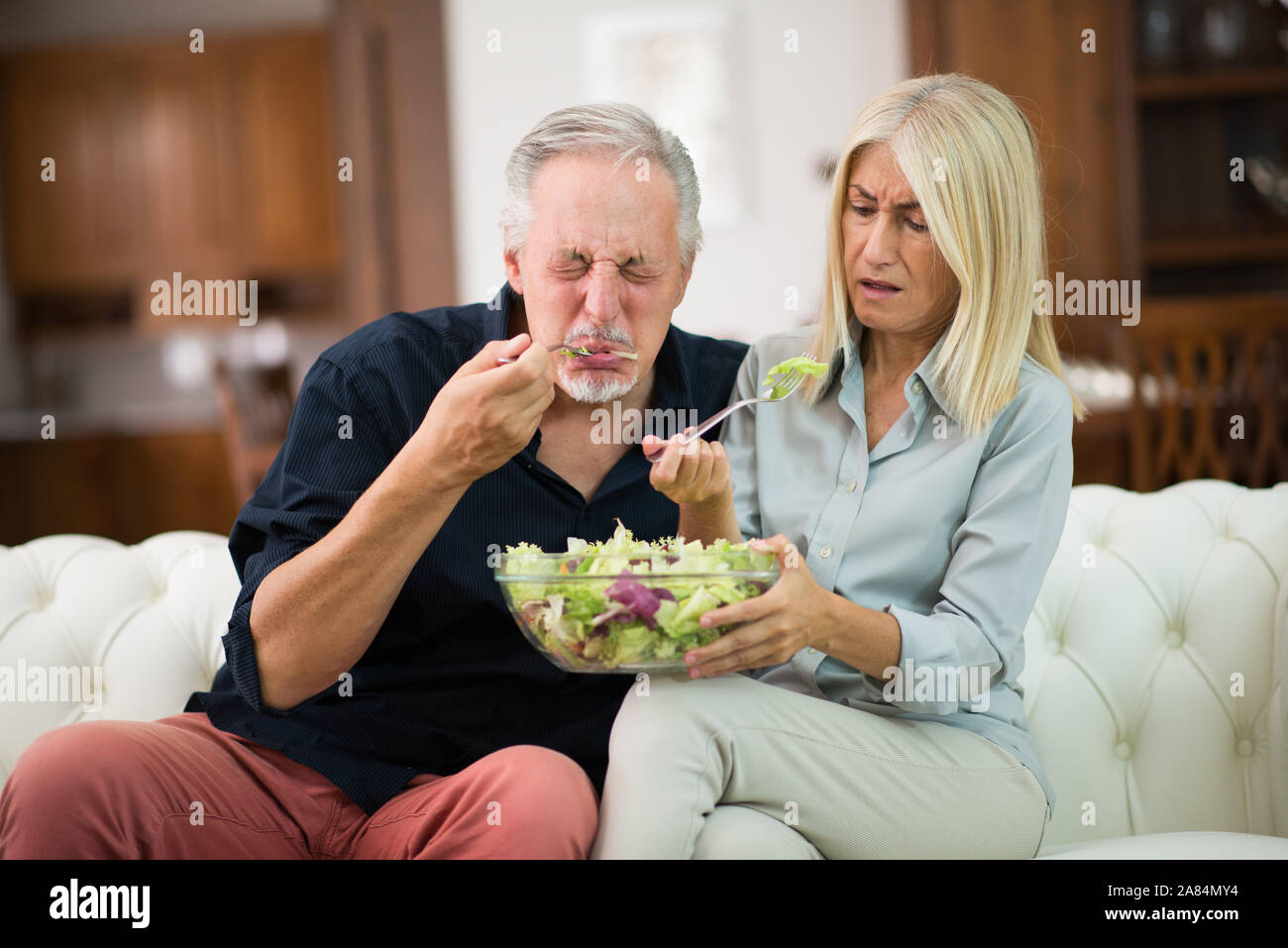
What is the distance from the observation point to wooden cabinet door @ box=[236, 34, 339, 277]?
613cm

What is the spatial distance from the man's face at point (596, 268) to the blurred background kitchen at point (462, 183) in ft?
6.32

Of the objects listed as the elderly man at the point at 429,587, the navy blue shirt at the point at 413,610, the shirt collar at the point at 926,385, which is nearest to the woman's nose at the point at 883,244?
the shirt collar at the point at 926,385

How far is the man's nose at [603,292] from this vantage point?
1389 mm

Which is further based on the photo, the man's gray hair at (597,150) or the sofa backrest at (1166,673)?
the sofa backrest at (1166,673)

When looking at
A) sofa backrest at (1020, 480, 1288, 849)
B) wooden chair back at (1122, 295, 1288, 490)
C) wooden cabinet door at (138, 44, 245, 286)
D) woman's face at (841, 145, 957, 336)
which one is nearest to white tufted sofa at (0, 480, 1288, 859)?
sofa backrest at (1020, 480, 1288, 849)

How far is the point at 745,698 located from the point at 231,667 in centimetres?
57

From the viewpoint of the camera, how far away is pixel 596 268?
141cm

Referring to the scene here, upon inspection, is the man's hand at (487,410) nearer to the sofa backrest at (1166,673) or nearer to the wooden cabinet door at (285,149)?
the sofa backrest at (1166,673)

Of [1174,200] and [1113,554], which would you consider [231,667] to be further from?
[1174,200]

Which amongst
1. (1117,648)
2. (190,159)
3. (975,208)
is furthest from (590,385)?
(190,159)

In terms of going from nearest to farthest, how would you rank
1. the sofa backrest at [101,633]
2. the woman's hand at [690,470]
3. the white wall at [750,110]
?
1. the woman's hand at [690,470]
2. the sofa backrest at [101,633]
3. the white wall at [750,110]

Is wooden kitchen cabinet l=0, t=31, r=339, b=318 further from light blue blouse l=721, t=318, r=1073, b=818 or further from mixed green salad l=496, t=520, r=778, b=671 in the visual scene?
mixed green salad l=496, t=520, r=778, b=671

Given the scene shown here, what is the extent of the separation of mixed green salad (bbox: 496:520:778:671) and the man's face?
324 mm
